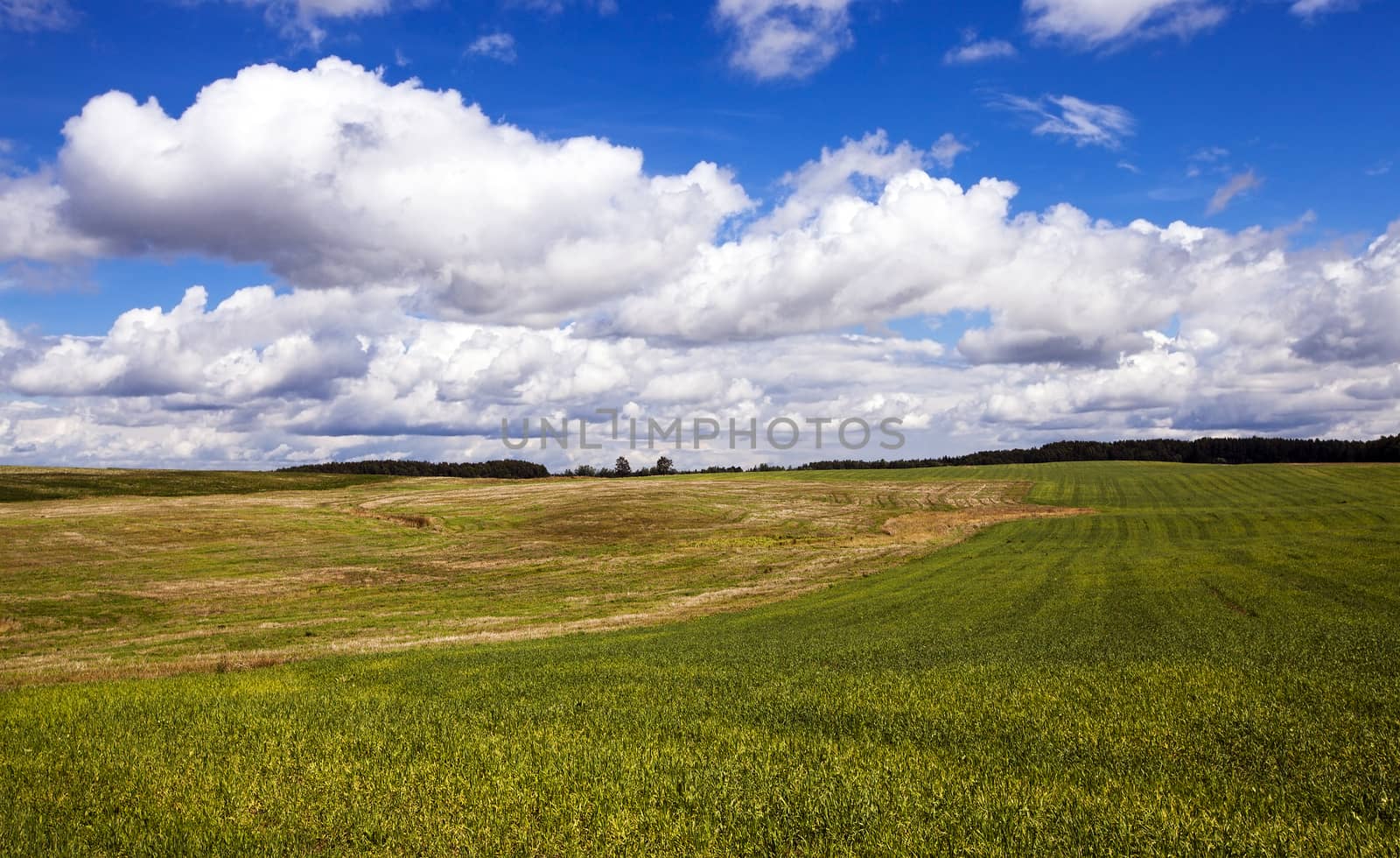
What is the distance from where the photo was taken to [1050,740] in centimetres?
1079

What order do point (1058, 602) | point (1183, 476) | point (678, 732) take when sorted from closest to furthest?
point (678, 732) < point (1058, 602) < point (1183, 476)

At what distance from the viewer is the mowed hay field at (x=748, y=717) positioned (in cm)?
827

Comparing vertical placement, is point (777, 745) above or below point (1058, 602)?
above

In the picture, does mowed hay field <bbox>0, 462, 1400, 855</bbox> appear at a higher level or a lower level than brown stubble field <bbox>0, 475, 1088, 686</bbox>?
higher

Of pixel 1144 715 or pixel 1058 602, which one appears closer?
pixel 1144 715

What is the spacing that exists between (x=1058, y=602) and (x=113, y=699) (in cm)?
3090

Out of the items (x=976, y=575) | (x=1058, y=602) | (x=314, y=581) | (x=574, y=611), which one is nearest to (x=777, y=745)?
(x=1058, y=602)

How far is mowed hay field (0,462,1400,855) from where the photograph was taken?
27.1ft

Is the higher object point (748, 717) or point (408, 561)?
point (748, 717)

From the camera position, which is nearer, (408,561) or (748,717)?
(748,717)

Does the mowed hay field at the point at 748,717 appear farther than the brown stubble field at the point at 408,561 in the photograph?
No

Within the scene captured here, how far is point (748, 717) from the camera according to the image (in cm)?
1261

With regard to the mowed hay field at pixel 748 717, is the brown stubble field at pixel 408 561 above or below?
below

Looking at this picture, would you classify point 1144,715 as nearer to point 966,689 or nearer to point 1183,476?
point 966,689
